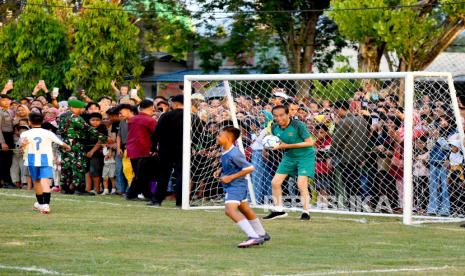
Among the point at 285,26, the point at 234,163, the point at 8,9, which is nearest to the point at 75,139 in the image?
the point at 234,163

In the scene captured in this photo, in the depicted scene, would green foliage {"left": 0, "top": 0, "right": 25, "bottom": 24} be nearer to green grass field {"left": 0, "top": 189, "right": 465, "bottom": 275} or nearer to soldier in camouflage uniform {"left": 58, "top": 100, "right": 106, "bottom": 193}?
soldier in camouflage uniform {"left": 58, "top": 100, "right": 106, "bottom": 193}

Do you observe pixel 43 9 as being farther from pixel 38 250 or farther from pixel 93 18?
pixel 38 250

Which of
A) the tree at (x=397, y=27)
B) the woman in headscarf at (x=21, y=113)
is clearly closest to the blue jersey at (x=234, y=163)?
the woman in headscarf at (x=21, y=113)

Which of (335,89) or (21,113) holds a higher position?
(335,89)

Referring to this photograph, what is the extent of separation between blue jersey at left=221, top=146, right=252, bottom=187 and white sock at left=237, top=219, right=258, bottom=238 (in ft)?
1.49

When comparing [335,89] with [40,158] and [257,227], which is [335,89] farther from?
[257,227]

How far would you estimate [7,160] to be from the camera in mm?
25453

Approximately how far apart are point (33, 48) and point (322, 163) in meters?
22.6

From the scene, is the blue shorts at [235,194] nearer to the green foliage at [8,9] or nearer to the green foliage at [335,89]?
the green foliage at [335,89]

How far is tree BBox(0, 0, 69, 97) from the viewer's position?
132ft

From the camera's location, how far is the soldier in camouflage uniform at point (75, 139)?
22797 millimetres

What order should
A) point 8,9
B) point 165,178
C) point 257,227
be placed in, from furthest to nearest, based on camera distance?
point 8,9, point 165,178, point 257,227

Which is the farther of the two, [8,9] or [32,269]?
[8,9]

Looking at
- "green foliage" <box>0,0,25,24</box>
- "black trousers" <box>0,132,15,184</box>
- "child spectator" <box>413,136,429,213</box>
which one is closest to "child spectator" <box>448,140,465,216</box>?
"child spectator" <box>413,136,429,213</box>
